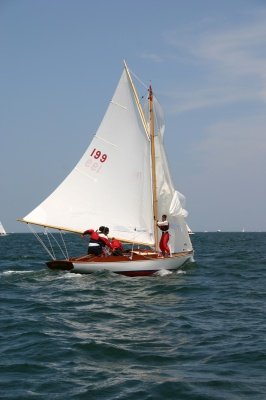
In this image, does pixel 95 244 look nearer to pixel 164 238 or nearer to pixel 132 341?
pixel 164 238

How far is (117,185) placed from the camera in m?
26.7

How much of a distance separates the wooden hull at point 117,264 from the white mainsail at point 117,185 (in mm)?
1626

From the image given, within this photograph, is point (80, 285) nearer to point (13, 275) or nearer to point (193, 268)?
point (13, 275)

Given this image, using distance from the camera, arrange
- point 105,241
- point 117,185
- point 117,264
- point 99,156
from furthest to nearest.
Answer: point 117,185
point 99,156
point 105,241
point 117,264

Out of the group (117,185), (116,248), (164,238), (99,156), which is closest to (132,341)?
(116,248)

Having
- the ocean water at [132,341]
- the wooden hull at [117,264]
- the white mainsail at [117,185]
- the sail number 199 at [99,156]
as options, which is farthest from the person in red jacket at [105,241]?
the sail number 199 at [99,156]

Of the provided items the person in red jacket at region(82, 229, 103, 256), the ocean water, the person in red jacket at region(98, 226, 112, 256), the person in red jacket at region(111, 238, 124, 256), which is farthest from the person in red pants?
the ocean water

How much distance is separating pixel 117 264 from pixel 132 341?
1243 cm

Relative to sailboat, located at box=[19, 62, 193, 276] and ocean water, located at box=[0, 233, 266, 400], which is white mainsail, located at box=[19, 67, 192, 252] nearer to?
sailboat, located at box=[19, 62, 193, 276]

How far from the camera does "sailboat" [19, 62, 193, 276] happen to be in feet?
84.9

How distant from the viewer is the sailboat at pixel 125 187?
84.9 ft

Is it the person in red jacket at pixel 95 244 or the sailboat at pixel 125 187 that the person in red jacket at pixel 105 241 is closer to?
the person in red jacket at pixel 95 244

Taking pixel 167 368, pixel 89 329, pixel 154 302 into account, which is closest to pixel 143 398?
pixel 167 368

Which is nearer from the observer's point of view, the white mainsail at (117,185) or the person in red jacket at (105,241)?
the person in red jacket at (105,241)
